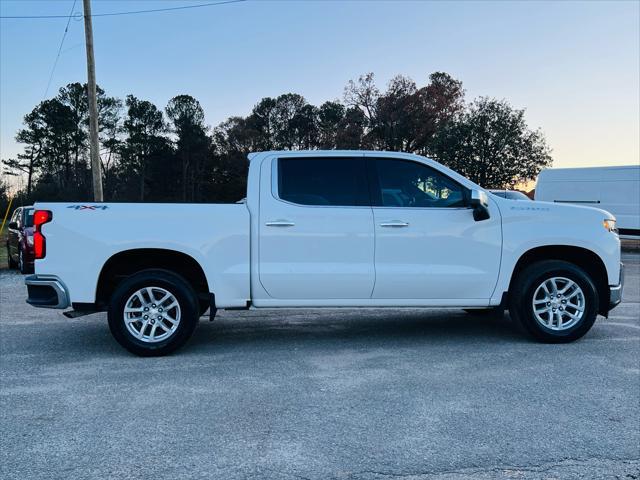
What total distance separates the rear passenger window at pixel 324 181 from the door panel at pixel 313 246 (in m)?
0.02

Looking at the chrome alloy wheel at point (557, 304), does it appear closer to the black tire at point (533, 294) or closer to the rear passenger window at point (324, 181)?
the black tire at point (533, 294)

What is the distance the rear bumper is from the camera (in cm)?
520

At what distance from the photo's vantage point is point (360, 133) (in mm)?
46250

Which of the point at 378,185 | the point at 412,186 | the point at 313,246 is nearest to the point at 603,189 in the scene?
the point at 412,186

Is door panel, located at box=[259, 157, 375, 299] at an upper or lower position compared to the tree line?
lower

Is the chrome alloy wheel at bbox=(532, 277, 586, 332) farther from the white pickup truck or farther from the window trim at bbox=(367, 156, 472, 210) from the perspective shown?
the window trim at bbox=(367, 156, 472, 210)

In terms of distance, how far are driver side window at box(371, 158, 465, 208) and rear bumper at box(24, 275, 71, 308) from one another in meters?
3.17

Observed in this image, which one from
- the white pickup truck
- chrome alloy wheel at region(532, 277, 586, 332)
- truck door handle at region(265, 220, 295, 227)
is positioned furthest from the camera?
chrome alloy wheel at region(532, 277, 586, 332)

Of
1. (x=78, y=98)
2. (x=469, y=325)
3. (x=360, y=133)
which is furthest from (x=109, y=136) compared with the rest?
(x=469, y=325)

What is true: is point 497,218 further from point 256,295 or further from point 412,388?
point 256,295

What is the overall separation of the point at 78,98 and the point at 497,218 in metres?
57.6

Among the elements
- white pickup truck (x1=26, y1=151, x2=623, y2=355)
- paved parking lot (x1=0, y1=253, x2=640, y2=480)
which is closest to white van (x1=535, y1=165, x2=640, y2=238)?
paved parking lot (x1=0, y1=253, x2=640, y2=480)

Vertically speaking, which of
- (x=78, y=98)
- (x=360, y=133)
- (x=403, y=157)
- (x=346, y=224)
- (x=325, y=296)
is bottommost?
(x=325, y=296)

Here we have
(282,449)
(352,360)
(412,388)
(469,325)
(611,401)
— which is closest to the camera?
(282,449)
